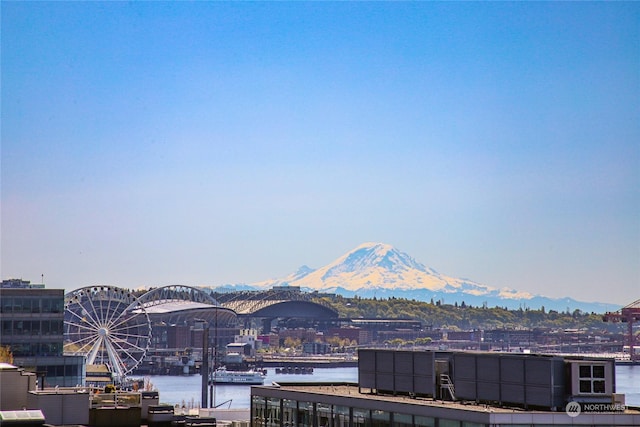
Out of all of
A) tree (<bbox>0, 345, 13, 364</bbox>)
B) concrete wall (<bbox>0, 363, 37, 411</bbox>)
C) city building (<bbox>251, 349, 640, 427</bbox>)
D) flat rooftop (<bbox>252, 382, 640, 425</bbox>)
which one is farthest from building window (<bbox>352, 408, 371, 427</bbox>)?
tree (<bbox>0, 345, 13, 364</bbox>)

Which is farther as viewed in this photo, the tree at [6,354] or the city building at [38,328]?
the city building at [38,328]

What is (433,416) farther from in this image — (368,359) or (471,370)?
(368,359)

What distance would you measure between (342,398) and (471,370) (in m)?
3.55

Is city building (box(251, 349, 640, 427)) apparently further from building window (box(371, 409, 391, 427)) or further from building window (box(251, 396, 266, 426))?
building window (box(251, 396, 266, 426))

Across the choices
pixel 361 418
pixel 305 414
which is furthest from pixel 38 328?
pixel 361 418

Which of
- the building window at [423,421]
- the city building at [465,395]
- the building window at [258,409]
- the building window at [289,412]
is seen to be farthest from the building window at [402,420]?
the building window at [258,409]

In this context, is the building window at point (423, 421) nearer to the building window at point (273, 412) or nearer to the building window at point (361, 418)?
the building window at point (361, 418)

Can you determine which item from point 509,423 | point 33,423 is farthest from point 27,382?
point 509,423

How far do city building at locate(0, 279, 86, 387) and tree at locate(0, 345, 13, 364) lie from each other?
1.84 ft

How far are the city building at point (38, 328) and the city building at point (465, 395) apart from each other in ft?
114

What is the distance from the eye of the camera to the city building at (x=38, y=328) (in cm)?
6331

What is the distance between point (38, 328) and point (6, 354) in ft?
12.2

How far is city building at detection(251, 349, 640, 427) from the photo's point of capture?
78.0ft

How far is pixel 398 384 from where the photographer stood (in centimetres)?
2945
